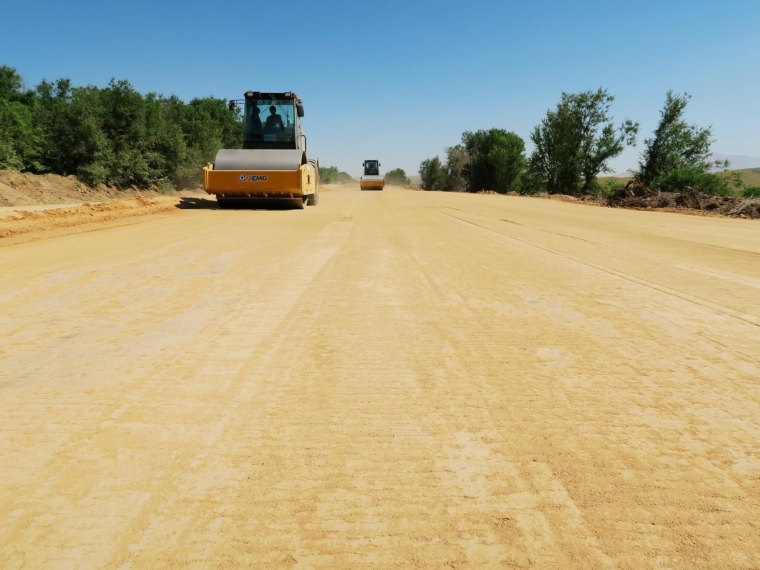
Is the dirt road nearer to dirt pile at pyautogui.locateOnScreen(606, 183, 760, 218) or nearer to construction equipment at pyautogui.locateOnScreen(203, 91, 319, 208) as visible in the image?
construction equipment at pyautogui.locateOnScreen(203, 91, 319, 208)

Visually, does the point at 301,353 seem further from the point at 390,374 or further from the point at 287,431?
the point at 287,431

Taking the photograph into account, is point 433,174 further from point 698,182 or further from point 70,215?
point 70,215

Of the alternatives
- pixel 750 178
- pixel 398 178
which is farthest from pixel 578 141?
pixel 398 178

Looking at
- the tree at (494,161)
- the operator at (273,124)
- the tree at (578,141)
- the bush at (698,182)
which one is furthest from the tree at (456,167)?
the operator at (273,124)

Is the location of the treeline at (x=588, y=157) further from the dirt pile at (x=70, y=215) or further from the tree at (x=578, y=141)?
the dirt pile at (x=70, y=215)

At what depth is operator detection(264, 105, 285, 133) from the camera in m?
15.7

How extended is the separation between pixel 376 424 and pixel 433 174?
7801 centimetres

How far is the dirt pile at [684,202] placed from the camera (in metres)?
16.1

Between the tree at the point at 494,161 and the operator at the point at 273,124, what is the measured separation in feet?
149

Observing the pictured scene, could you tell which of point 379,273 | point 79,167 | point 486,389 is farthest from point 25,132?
point 486,389

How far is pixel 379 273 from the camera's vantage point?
5.45 m

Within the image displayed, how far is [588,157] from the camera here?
43.4m

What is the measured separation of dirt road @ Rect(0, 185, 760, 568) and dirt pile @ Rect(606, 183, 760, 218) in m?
14.8

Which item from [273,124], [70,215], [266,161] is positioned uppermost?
[273,124]
